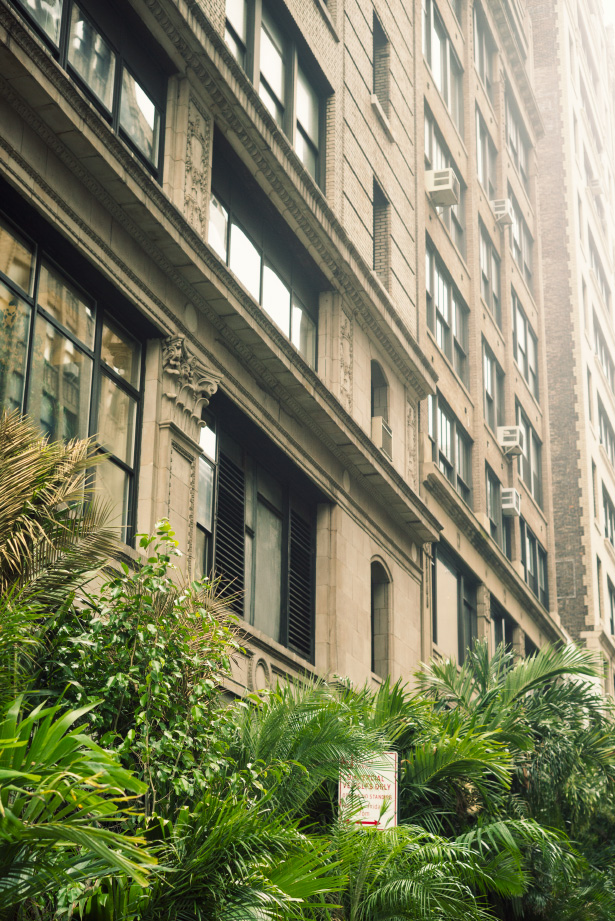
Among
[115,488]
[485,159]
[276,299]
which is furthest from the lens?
[485,159]

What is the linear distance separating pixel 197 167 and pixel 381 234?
960 centimetres

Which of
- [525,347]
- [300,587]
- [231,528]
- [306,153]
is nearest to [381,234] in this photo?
[306,153]

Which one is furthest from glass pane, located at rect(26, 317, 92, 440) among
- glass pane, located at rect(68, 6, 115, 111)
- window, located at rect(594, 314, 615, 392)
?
window, located at rect(594, 314, 615, 392)

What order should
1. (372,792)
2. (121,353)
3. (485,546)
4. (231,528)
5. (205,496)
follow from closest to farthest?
(372,792)
(121,353)
(205,496)
(231,528)
(485,546)

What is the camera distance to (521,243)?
44.5m

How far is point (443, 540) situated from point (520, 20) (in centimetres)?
2600

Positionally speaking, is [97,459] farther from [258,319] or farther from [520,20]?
[520,20]

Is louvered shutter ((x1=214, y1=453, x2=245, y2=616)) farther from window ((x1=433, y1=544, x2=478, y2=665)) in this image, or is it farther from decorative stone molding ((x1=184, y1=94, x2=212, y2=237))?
window ((x1=433, y1=544, x2=478, y2=665))

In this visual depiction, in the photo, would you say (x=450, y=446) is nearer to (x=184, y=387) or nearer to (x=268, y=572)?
(x=268, y=572)

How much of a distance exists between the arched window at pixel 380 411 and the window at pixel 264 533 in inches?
136

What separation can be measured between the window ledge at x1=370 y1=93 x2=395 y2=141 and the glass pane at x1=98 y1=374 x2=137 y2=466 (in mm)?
13045

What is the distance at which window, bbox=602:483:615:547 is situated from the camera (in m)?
55.7

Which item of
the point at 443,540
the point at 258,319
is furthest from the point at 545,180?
the point at 258,319

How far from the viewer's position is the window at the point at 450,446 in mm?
29203
